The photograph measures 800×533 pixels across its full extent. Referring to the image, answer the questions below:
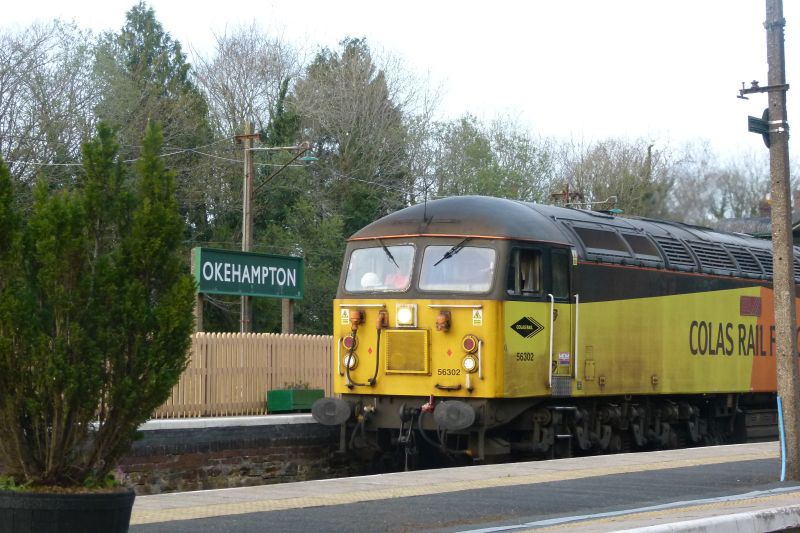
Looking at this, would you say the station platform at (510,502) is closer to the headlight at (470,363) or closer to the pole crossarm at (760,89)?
the headlight at (470,363)

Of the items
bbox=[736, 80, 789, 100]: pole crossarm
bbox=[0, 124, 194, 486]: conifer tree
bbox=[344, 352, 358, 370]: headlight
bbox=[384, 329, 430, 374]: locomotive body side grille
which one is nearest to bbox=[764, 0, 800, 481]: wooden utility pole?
bbox=[736, 80, 789, 100]: pole crossarm

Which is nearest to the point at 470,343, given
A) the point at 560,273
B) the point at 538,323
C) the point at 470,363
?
the point at 470,363

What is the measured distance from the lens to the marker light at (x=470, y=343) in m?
15.2

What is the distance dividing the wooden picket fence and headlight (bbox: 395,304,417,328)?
4.17 m

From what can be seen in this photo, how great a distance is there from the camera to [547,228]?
16141 mm

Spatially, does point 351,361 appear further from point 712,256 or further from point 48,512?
point 48,512

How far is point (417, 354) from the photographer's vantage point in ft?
51.3

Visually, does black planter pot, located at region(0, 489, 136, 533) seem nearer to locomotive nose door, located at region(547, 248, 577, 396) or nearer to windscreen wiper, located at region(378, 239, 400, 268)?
windscreen wiper, located at region(378, 239, 400, 268)

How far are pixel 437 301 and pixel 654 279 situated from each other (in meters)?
4.18

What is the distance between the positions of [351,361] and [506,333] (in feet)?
7.54

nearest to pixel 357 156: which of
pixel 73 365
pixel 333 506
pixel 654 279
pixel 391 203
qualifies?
pixel 391 203

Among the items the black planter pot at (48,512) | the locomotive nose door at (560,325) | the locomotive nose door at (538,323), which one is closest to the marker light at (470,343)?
the locomotive nose door at (538,323)

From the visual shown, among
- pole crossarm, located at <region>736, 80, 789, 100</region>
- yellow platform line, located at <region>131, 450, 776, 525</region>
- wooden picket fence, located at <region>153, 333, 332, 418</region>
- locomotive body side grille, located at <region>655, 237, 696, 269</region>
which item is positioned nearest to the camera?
yellow platform line, located at <region>131, 450, 776, 525</region>

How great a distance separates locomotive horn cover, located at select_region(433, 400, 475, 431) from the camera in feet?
48.8
